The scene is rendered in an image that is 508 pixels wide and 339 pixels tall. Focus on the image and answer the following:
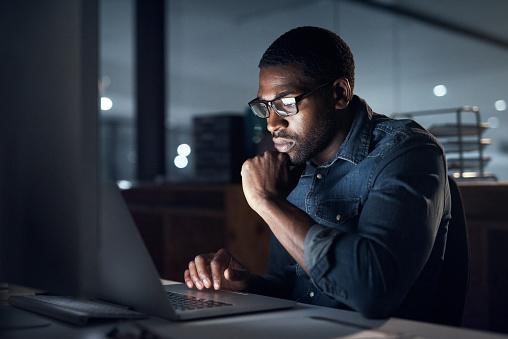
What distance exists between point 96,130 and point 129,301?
364 millimetres

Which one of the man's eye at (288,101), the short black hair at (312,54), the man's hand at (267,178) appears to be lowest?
the man's hand at (267,178)

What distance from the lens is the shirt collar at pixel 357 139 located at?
60.7 inches

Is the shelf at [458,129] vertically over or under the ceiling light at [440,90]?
under

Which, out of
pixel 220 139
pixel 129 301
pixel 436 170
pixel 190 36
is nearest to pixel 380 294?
pixel 436 170

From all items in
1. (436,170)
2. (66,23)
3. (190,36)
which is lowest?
(436,170)

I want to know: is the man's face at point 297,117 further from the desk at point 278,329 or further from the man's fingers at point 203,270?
the desk at point 278,329

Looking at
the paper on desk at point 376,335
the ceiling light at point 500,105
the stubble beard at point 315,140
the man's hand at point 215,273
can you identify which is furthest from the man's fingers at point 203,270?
the ceiling light at point 500,105

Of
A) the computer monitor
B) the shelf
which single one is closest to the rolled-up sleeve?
the computer monitor

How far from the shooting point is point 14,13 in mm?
1125

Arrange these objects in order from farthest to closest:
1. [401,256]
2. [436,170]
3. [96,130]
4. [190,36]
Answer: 1. [190,36]
2. [436,170]
3. [401,256]
4. [96,130]

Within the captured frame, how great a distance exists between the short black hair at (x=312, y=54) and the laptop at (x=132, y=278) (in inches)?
23.3

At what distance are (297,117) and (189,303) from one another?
55 cm

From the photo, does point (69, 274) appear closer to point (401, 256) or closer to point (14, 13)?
point (14, 13)

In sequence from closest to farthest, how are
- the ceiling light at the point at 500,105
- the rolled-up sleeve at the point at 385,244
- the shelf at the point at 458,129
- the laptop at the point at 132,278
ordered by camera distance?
the laptop at the point at 132,278 → the rolled-up sleeve at the point at 385,244 → the shelf at the point at 458,129 → the ceiling light at the point at 500,105
